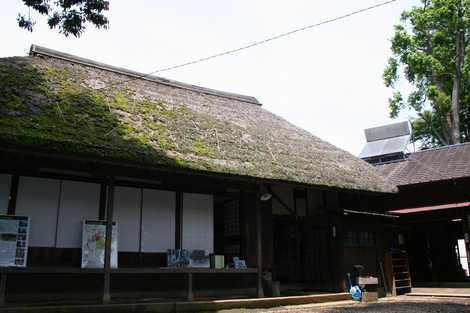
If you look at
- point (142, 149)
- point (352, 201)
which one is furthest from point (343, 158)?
point (142, 149)

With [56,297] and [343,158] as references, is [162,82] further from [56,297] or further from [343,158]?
[56,297]

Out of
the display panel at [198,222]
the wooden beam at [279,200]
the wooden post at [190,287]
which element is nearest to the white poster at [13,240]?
the wooden post at [190,287]

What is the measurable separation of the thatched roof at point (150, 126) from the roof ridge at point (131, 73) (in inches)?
1.2

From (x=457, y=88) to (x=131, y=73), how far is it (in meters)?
20.3

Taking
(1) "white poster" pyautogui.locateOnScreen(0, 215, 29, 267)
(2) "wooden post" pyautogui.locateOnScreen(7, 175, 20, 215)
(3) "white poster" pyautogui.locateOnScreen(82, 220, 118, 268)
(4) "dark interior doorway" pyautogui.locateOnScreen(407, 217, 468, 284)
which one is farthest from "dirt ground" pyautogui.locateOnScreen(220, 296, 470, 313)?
(4) "dark interior doorway" pyautogui.locateOnScreen(407, 217, 468, 284)

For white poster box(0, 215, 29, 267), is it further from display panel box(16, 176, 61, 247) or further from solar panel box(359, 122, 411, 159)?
solar panel box(359, 122, 411, 159)

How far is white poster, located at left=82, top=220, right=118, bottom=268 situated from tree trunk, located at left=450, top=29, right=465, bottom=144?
22.8m

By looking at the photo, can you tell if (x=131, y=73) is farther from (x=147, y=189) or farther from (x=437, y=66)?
(x=437, y=66)

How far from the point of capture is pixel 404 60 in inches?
1081

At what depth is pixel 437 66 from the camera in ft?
83.5

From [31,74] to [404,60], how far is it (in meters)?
23.8

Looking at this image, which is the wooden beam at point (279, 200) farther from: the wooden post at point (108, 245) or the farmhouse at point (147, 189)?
the wooden post at point (108, 245)

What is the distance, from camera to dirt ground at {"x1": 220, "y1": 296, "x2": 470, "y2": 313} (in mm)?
9062

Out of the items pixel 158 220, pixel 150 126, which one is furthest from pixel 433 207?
pixel 150 126
